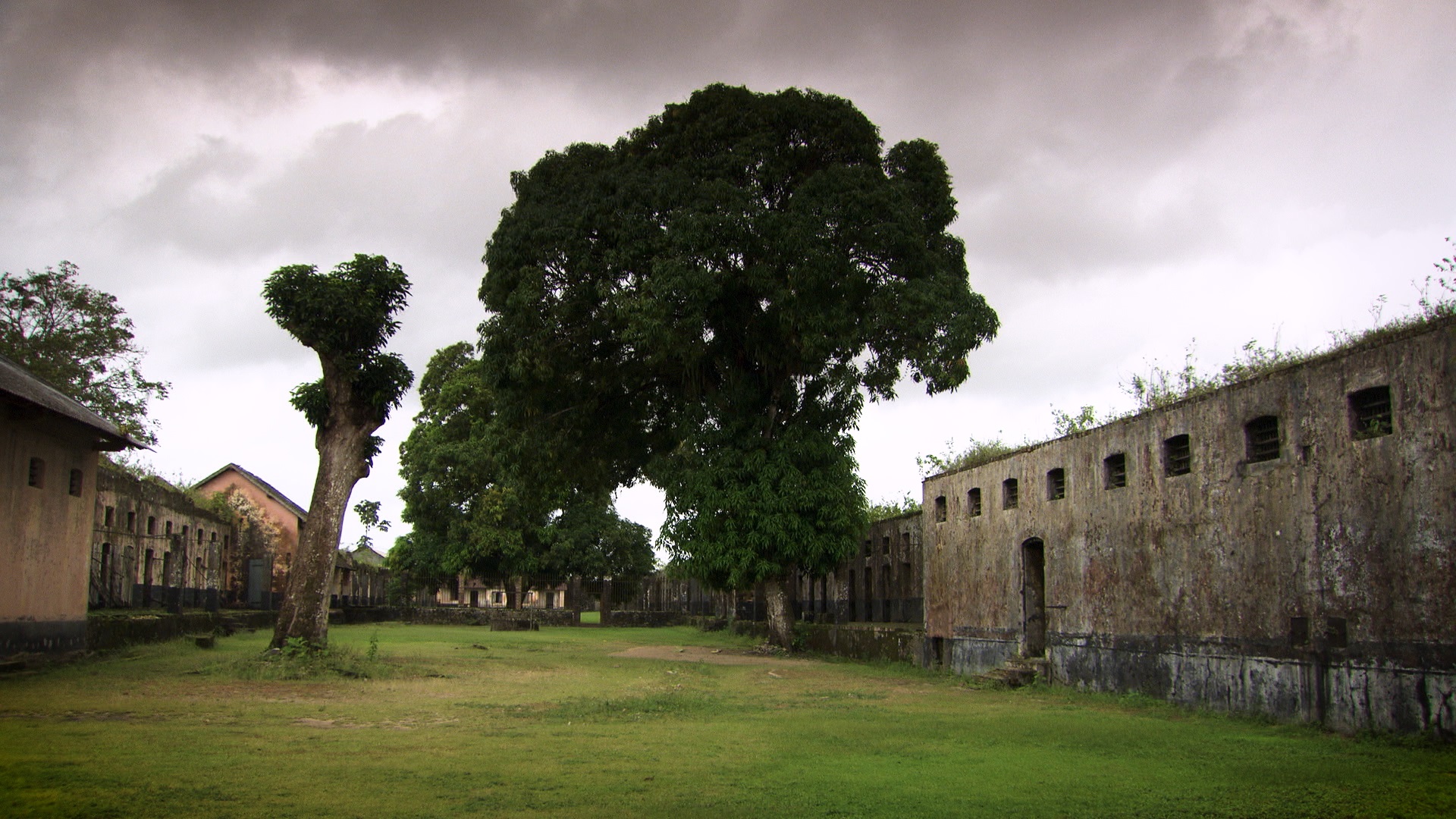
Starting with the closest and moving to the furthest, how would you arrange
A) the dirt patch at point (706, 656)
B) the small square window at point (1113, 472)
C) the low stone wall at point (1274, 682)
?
1. the low stone wall at point (1274, 682)
2. the small square window at point (1113, 472)
3. the dirt patch at point (706, 656)

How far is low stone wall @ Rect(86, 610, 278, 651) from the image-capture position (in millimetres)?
20203

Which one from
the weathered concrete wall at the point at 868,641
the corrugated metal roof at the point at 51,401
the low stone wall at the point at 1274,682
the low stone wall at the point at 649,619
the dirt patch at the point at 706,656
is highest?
the corrugated metal roof at the point at 51,401

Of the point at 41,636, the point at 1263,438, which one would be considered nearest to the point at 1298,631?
the point at 1263,438

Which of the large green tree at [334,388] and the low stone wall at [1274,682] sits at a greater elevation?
the large green tree at [334,388]

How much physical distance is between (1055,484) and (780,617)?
10.3 metres

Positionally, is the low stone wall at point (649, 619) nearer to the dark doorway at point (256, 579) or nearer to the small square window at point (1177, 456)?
the dark doorway at point (256, 579)

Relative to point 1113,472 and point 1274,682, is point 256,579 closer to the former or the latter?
point 1113,472

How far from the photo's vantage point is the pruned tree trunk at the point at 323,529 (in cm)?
1833

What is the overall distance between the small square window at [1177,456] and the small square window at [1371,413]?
9.60 feet

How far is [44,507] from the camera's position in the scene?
58.4ft

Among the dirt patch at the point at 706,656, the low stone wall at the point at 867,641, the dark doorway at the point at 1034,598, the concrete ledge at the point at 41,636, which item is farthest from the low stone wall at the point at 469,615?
the dark doorway at the point at 1034,598

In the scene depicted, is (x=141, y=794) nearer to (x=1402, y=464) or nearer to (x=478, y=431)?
(x=1402, y=464)

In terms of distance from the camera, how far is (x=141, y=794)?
689cm

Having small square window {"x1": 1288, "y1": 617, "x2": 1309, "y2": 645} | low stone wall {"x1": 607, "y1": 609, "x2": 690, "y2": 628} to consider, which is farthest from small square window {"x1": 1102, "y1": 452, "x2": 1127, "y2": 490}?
low stone wall {"x1": 607, "y1": 609, "x2": 690, "y2": 628}
